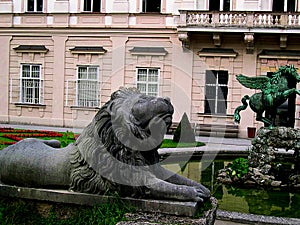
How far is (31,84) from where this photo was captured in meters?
20.4

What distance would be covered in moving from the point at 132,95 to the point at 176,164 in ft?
18.6

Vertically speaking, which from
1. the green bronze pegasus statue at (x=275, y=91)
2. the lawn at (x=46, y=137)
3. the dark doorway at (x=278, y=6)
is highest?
the dark doorway at (x=278, y=6)

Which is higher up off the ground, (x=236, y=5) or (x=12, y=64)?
(x=236, y=5)

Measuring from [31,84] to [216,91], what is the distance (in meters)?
8.83

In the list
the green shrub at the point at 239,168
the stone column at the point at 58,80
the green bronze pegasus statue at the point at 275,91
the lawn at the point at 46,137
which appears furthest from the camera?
the stone column at the point at 58,80

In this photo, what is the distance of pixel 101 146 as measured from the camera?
3.45 meters

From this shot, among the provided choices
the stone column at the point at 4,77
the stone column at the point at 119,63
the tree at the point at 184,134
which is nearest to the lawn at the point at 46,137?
the tree at the point at 184,134

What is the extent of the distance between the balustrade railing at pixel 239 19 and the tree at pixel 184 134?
17.7ft

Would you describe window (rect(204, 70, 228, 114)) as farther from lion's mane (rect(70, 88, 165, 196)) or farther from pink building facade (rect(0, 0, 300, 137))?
lion's mane (rect(70, 88, 165, 196))

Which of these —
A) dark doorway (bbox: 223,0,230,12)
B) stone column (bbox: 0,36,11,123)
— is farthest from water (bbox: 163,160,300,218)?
stone column (bbox: 0,36,11,123)

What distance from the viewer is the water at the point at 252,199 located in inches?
230

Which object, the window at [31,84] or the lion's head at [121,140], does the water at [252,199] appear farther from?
A: the window at [31,84]

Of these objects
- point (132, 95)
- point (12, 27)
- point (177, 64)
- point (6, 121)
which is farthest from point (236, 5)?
point (132, 95)

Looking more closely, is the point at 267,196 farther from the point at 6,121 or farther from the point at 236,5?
the point at 6,121
